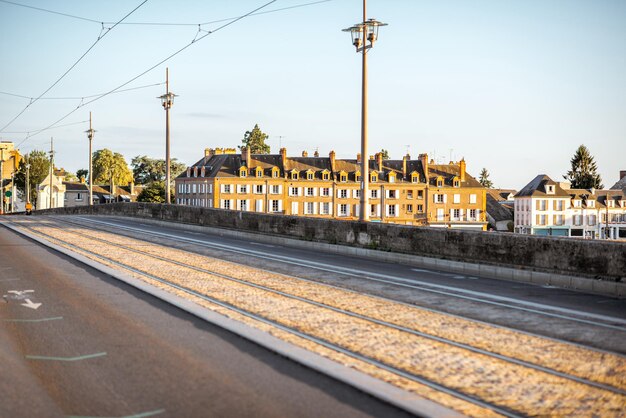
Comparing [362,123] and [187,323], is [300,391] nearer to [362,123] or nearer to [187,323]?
[187,323]

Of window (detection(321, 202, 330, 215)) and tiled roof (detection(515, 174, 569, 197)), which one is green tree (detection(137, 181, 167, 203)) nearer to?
window (detection(321, 202, 330, 215))

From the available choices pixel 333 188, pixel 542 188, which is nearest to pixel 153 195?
pixel 333 188

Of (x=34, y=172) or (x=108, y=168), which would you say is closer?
(x=34, y=172)

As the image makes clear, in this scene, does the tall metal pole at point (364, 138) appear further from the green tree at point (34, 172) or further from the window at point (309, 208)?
the green tree at point (34, 172)

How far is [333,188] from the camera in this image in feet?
371

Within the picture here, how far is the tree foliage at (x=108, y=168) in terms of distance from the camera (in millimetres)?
166750

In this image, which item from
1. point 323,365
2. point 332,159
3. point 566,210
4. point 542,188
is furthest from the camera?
point 332,159

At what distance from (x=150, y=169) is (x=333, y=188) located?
224ft

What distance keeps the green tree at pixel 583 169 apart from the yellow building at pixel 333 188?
33.6 meters

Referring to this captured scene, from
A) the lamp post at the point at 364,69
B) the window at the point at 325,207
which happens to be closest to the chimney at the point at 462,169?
the window at the point at 325,207

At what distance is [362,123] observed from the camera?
75.5ft

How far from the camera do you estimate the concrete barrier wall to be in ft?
46.8

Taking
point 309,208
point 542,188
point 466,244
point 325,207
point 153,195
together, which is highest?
point 542,188

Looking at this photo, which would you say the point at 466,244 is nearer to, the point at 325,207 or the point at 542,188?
the point at 325,207
